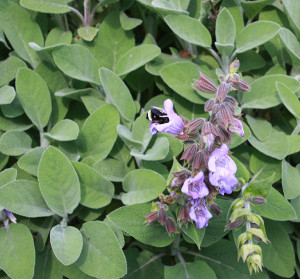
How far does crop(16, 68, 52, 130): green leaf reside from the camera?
205cm

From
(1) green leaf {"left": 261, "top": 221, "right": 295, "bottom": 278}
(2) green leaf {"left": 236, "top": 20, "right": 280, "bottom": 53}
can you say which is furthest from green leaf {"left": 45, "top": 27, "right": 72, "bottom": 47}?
(1) green leaf {"left": 261, "top": 221, "right": 295, "bottom": 278}

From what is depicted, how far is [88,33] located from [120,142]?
27.8 inches

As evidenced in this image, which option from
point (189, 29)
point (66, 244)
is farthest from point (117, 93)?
point (66, 244)

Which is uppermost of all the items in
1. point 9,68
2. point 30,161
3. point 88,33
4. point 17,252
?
→ point 88,33

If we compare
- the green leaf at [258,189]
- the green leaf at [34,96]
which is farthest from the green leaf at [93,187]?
the green leaf at [258,189]

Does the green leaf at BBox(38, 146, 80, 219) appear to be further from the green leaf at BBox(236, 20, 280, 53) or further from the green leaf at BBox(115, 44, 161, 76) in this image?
the green leaf at BBox(236, 20, 280, 53)

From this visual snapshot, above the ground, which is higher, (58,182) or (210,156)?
(210,156)

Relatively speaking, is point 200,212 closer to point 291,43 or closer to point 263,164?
point 263,164

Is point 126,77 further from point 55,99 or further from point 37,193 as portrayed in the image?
point 37,193

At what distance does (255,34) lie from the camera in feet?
7.19

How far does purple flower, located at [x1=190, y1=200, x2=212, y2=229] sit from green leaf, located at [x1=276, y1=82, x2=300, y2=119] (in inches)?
34.2

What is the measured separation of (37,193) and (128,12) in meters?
1.50

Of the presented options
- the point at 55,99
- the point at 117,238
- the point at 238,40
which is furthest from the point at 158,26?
the point at 117,238

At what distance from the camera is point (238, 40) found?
2256 mm
